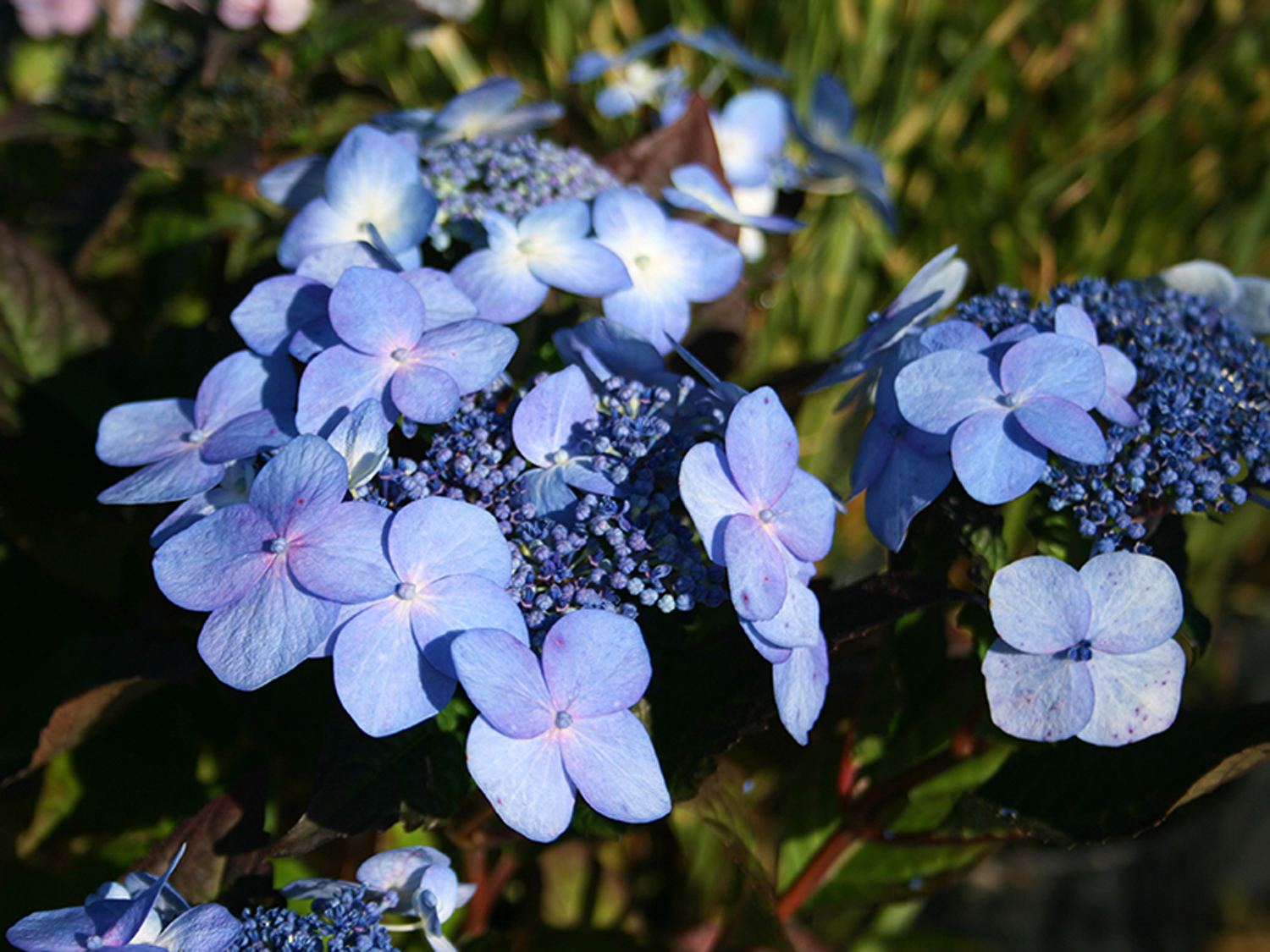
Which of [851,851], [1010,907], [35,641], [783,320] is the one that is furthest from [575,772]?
[1010,907]

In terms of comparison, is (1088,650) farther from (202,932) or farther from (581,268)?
(202,932)

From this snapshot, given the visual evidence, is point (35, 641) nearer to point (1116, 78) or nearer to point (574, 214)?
point (574, 214)

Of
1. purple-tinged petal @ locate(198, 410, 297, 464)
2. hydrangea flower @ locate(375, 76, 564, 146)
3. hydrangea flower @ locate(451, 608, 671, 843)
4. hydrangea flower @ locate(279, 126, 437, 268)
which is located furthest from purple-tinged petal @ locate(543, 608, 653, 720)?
hydrangea flower @ locate(375, 76, 564, 146)

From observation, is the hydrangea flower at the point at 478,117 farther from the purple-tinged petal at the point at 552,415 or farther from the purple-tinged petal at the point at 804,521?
the purple-tinged petal at the point at 804,521

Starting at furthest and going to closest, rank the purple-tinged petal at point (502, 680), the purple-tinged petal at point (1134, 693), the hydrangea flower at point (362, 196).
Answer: the hydrangea flower at point (362, 196), the purple-tinged petal at point (1134, 693), the purple-tinged petal at point (502, 680)

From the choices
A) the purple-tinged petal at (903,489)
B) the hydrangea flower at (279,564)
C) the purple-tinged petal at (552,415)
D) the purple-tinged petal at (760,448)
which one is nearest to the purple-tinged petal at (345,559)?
the hydrangea flower at (279,564)

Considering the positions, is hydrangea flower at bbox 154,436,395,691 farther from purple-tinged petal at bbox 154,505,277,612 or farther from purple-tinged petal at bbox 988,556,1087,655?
purple-tinged petal at bbox 988,556,1087,655
